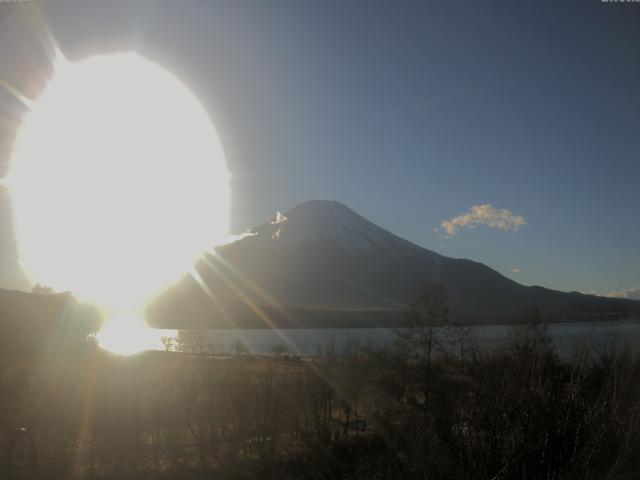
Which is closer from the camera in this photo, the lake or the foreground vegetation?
the foreground vegetation

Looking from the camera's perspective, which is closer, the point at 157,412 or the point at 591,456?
the point at 591,456

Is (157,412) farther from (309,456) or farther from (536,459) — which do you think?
(536,459)

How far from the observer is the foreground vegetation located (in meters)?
3.94

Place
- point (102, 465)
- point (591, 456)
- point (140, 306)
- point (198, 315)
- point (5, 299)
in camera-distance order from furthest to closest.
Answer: point (140, 306) → point (198, 315) → point (5, 299) → point (102, 465) → point (591, 456)

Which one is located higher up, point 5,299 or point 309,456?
point 5,299

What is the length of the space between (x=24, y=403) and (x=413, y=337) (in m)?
27.2

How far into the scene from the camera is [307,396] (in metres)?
17.3

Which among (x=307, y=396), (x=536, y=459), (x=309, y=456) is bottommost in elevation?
(x=309, y=456)

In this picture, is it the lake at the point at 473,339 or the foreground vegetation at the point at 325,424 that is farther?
the lake at the point at 473,339

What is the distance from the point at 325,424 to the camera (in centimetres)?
1652

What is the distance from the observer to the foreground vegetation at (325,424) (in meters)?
3.94

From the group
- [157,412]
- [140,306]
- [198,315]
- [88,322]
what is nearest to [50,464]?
[157,412]

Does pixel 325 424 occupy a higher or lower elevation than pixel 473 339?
lower

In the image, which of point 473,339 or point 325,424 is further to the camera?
point 473,339
